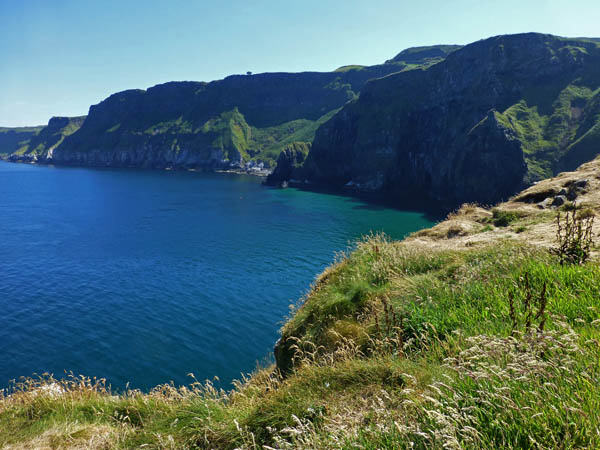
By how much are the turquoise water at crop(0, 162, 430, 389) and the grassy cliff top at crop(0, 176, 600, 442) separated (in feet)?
43.2

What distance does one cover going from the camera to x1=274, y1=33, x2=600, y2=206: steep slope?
3844 inches

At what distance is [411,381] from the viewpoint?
4.68 m

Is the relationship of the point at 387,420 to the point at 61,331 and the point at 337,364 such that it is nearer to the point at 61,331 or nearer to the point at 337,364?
the point at 337,364

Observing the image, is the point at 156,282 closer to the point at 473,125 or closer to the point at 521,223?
the point at 521,223

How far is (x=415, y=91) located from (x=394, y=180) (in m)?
50.7

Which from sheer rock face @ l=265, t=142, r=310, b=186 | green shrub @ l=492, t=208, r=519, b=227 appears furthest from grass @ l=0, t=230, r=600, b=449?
sheer rock face @ l=265, t=142, r=310, b=186

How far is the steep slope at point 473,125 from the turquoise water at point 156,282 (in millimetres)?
36353

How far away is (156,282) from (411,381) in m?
44.6

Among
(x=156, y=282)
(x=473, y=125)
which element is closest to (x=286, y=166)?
(x=473, y=125)

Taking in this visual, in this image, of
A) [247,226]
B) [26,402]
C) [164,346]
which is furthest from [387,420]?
[247,226]

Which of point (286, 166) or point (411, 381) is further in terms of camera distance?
point (286, 166)

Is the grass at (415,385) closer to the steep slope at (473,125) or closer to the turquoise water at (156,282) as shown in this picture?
the turquoise water at (156,282)

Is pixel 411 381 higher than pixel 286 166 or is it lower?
lower

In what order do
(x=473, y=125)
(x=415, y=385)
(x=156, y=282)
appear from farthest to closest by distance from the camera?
(x=473, y=125) → (x=156, y=282) → (x=415, y=385)
